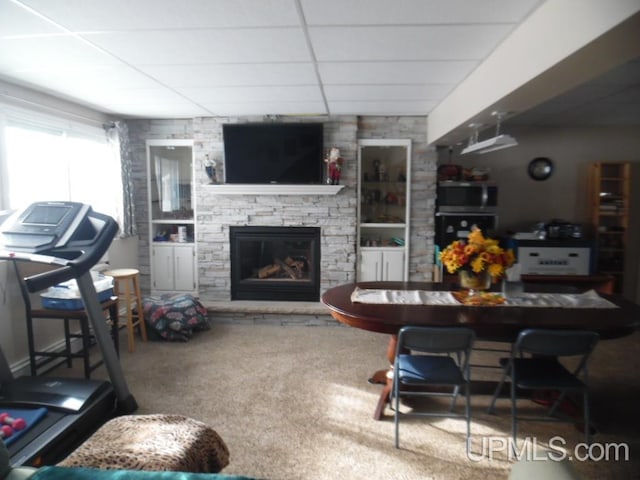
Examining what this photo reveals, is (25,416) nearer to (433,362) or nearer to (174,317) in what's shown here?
(174,317)

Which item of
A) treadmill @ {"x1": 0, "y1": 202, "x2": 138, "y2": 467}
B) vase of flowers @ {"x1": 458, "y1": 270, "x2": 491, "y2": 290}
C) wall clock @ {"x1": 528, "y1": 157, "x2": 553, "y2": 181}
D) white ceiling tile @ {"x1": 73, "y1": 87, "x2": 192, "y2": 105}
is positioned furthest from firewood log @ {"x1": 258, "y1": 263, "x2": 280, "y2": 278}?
wall clock @ {"x1": 528, "y1": 157, "x2": 553, "y2": 181}

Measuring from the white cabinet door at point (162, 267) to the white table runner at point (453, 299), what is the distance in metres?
2.60

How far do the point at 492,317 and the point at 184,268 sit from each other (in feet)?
11.2

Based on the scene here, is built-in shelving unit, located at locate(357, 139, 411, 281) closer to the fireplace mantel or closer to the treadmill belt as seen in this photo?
the fireplace mantel

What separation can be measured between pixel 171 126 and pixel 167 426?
12.0 ft

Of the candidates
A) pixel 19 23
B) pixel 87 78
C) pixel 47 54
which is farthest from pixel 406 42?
pixel 87 78

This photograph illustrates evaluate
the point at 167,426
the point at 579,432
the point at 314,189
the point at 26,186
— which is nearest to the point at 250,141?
the point at 314,189

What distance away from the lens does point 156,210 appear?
4.50 m

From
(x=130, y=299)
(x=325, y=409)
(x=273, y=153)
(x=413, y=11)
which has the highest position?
(x=413, y=11)

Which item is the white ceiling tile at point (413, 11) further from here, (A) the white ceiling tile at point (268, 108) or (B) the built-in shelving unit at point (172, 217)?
(B) the built-in shelving unit at point (172, 217)

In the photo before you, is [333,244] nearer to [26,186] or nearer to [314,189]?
[314,189]

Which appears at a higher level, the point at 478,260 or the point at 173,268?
the point at 478,260

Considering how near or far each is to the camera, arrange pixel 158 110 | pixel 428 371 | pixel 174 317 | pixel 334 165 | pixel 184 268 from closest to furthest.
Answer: pixel 428 371, pixel 174 317, pixel 158 110, pixel 334 165, pixel 184 268

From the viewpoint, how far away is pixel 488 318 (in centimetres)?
224
